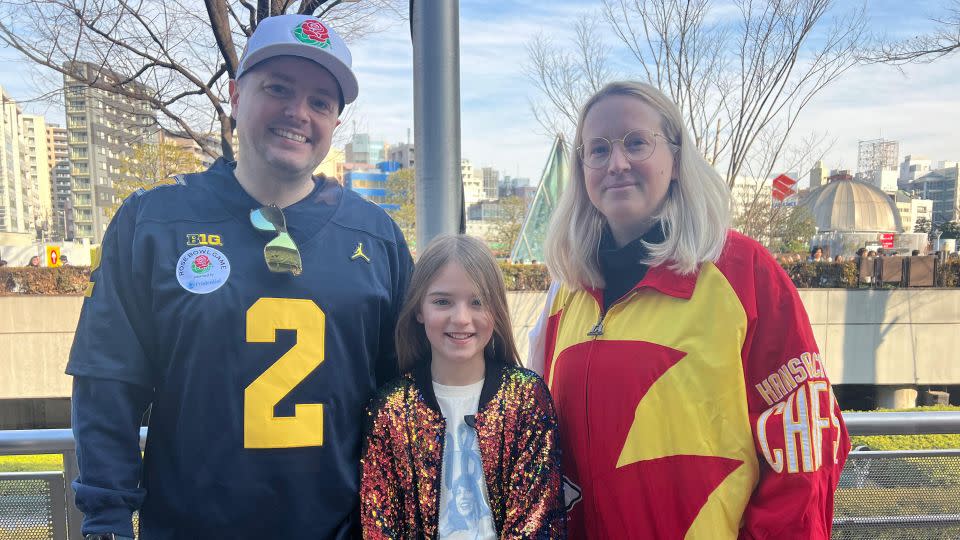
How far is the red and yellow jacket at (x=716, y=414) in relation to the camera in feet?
5.53

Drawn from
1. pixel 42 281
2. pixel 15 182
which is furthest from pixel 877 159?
pixel 15 182

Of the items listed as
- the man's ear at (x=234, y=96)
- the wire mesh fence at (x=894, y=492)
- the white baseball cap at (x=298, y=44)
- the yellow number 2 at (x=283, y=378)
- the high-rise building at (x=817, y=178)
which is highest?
the high-rise building at (x=817, y=178)

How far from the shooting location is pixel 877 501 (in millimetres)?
2826

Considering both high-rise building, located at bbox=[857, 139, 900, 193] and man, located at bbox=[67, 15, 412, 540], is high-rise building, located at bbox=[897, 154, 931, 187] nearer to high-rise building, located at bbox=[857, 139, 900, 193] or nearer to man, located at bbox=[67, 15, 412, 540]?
high-rise building, located at bbox=[857, 139, 900, 193]

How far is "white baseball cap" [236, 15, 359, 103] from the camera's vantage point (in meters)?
1.88

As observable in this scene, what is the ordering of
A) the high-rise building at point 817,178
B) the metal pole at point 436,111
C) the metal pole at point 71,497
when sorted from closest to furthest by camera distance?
1. the metal pole at point 71,497
2. the metal pole at point 436,111
3. the high-rise building at point 817,178

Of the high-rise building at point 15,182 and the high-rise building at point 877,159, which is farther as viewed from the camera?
the high-rise building at point 877,159

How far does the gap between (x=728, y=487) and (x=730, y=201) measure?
3.01 feet

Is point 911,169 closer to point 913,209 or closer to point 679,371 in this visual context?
point 913,209

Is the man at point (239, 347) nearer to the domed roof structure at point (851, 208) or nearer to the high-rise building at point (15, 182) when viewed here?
the domed roof structure at point (851, 208)

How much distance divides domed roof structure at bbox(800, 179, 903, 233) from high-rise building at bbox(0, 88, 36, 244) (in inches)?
2953

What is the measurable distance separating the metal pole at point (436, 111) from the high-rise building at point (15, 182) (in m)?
75.6

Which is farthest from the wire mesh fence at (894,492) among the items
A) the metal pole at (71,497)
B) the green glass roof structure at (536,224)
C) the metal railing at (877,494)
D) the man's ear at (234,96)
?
the green glass roof structure at (536,224)

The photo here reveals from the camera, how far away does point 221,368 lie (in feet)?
5.82
